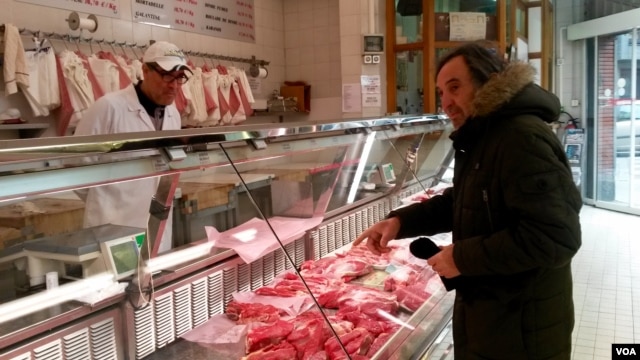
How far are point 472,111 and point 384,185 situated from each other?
1.71 metres

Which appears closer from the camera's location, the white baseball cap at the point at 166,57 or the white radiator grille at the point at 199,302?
the white radiator grille at the point at 199,302

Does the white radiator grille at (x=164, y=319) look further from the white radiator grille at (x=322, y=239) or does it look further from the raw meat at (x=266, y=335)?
the white radiator grille at (x=322, y=239)

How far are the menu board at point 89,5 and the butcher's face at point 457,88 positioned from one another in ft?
12.4

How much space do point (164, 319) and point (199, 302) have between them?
194mm

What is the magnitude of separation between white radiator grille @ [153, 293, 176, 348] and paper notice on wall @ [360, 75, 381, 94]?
4.94 metres

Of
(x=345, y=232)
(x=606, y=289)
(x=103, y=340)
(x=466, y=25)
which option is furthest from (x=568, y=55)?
(x=103, y=340)

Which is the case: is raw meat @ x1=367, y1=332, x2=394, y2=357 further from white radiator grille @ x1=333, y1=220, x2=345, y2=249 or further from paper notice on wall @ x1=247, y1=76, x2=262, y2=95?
paper notice on wall @ x1=247, y1=76, x2=262, y2=95

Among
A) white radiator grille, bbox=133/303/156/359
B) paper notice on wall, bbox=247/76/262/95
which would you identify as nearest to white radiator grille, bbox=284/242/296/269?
white radiator grille, bbox=133/303/156/359

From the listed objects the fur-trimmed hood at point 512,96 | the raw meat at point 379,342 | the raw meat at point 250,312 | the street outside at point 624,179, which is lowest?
the street outside at point 624,179

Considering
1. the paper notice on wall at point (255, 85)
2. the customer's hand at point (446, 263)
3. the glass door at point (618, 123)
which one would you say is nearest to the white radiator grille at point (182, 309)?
the customer's hand at point (446, 263)

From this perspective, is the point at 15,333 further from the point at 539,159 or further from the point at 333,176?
the point at 333,176

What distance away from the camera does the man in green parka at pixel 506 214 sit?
1.49m

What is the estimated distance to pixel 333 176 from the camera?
111 inches

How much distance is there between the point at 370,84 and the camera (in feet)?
21.2
